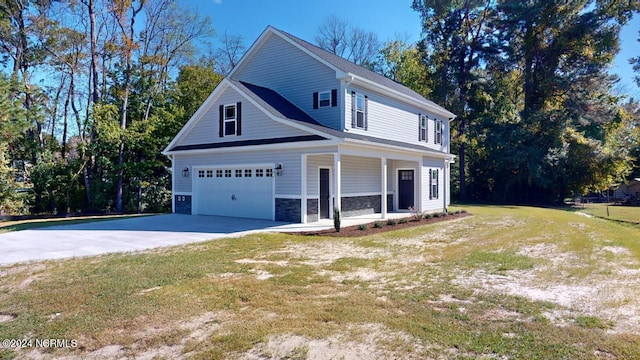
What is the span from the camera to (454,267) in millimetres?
7316

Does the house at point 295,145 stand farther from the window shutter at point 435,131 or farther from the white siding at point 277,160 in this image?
the window shutter at point 435,131

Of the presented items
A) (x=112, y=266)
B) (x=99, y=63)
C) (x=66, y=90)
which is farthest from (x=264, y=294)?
(x=66, y=90)

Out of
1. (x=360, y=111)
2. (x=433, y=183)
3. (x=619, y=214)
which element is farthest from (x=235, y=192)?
(x=619, y=214)

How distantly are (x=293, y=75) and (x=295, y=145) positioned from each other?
187 inches

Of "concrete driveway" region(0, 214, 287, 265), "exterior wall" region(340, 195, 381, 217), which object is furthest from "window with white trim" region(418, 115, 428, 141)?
"concrete driveway" region(0, 214, 287, 265)

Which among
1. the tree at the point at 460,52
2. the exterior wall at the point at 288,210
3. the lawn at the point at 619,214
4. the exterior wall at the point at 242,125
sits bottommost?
the lawn at the point at 619,214

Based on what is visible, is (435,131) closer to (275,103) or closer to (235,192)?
(275,103)

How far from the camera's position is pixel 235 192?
50.3 ft

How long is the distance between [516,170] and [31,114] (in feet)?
102

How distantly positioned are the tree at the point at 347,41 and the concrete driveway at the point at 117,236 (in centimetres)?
2838

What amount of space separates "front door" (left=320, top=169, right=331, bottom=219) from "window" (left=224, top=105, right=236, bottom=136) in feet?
13.1

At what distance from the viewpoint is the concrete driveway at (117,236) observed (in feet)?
28.6

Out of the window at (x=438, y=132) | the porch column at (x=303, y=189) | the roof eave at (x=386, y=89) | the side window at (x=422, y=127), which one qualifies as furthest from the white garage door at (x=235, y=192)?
the window at (x=438, y=132)

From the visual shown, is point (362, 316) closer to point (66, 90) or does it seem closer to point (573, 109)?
point (66, 90)
